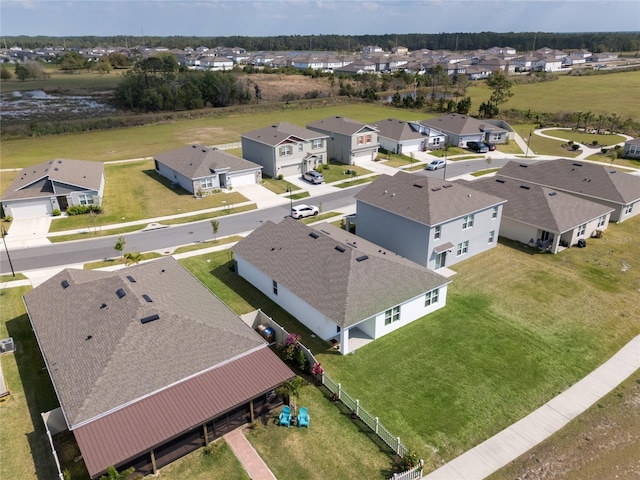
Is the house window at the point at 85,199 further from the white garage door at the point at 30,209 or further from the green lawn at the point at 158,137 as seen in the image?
the green lawn at the point at 158,137

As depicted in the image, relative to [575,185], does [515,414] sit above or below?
below

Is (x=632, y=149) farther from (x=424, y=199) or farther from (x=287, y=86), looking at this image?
(x=287, y=86)

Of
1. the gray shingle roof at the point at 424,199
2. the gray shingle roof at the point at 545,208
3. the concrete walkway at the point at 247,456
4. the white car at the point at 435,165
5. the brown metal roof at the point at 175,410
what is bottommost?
the concrete walkway at the point at 247,456

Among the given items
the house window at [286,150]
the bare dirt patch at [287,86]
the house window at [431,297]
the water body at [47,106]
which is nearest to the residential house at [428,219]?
the house window at [431,297]

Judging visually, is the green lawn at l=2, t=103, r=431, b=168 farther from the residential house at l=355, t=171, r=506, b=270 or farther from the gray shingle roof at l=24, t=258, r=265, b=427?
the gray shingle roof at l=24, t=258, r=265, b=427

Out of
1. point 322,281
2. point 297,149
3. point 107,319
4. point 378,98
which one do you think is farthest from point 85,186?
point 378,98

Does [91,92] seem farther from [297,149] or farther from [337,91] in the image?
[297,149]

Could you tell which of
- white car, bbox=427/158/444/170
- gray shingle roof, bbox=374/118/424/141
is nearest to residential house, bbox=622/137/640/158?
white car, bbox=427/158/444/170

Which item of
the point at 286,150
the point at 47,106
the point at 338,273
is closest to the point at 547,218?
the point at 338,273
